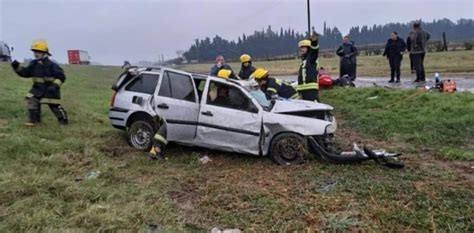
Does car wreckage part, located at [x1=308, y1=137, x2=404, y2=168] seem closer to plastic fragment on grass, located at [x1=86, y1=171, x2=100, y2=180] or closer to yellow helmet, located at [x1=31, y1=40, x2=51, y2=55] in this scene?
plastic fragment on grass, located at [x1=86, y1=171, x2=100, y2=180]

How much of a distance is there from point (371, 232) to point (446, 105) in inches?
277

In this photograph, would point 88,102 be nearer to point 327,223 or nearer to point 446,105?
point 446,105

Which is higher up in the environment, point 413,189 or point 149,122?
point 149,122

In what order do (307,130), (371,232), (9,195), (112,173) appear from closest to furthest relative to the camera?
(371,232), (9,195), (112,173), (307,130)

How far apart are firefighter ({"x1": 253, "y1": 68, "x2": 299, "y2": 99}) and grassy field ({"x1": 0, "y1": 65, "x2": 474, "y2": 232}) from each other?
1.63 m

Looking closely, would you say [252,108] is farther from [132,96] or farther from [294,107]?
[132,96]

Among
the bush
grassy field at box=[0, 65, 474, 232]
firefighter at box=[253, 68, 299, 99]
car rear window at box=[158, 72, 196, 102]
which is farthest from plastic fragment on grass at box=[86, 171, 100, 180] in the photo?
the bush

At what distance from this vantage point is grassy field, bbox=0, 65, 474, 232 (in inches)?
180

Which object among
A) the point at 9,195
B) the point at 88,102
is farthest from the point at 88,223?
the point at 88,102

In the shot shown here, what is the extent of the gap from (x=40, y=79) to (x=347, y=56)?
32.5 ft

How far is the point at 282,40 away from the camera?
287 feet

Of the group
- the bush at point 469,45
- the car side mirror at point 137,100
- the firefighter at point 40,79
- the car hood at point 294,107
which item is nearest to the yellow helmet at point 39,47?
the firefighter at point 40,79

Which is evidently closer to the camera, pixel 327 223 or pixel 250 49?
pixel 327 223

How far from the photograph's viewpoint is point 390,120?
→ 10.1 meters
